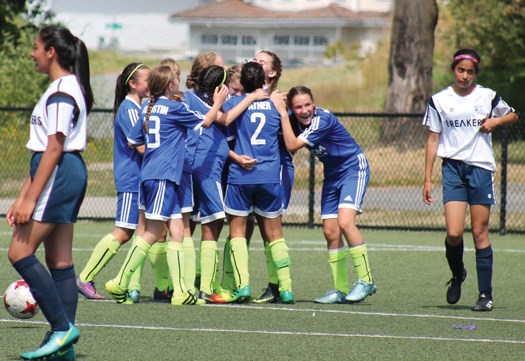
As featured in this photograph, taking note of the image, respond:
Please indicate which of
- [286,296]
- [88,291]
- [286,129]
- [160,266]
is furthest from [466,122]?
[88,291]

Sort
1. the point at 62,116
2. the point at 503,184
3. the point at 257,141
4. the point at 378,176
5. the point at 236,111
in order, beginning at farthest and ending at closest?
the point at 378,176
the point at 503,184
the point at 257,141
the point at 236,111
the point at 62,116

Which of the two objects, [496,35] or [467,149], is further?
[496,35]

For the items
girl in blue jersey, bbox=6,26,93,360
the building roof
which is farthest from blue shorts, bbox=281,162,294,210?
the building roof

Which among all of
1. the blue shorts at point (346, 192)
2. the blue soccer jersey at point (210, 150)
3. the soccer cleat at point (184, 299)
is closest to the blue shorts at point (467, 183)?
the blue shorts at point (346, 192)

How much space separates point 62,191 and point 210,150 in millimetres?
3104

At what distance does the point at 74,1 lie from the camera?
95.1m

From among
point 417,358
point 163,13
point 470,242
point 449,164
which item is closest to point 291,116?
A: point 449,164

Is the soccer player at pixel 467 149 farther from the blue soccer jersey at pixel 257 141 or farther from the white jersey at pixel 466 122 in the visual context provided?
A: the blue soccer jersey at pixel 257 141

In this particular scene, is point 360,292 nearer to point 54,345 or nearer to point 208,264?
point 208,264

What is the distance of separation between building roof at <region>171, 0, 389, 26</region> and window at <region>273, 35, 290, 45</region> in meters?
1.75

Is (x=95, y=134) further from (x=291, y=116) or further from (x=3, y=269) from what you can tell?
(x=291, y=116)

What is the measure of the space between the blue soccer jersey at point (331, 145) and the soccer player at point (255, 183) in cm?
32

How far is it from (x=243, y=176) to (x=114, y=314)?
1639mm

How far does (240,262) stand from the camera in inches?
378
